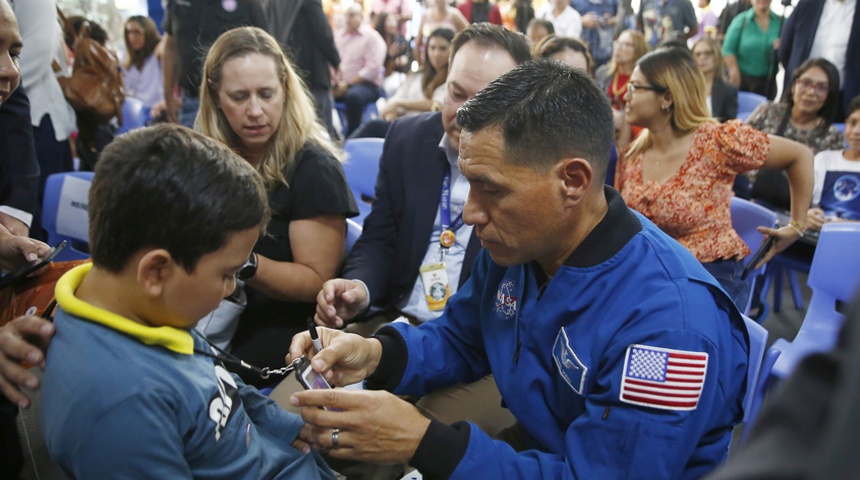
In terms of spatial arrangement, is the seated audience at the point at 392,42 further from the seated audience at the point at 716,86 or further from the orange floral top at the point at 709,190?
the orange floral top at the point at 709,190

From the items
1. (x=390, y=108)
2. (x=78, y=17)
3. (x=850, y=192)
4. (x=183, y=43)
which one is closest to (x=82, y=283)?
(x=183, y=43)

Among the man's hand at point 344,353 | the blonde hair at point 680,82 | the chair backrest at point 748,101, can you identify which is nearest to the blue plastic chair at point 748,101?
the chair backrest at point 748,101

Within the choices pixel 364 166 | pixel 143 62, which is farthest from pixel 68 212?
pixel 143 62

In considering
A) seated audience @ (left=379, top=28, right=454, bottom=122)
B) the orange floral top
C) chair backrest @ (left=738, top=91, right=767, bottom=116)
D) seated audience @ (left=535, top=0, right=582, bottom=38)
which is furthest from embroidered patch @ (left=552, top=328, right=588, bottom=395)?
seated audience @ (left=535, top=0, right=582, bottom=38)

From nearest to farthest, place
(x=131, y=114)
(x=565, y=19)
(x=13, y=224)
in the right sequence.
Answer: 1. (x=13, y=224)
2. (x=131, y=114)
3. (x=565, y=19)

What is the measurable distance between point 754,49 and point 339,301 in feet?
20.4

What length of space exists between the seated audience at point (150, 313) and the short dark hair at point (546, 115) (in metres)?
0.51

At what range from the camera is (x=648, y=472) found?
1.16 meters

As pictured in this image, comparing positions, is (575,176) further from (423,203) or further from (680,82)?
(680,82)

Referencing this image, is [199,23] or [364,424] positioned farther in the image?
[199,23]

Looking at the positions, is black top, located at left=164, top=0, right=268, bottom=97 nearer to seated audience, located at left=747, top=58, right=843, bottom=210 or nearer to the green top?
seated audience, located at left=747, top=58, right=843, bottom=210

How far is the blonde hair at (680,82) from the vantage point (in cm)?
299

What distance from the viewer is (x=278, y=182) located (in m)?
2.19

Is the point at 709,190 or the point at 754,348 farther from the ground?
the point at 709,190
